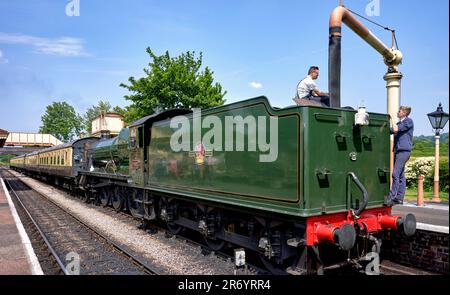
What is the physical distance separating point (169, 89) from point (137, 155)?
13.6 metres

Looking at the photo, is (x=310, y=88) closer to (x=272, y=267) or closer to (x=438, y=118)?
(x=272, y=267)

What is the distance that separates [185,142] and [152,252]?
261cm

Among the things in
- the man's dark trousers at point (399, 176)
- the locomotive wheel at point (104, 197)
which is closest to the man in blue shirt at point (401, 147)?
the man's dark trousers at point (399, 176)

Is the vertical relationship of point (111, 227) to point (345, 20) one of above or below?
below

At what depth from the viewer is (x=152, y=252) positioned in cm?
823

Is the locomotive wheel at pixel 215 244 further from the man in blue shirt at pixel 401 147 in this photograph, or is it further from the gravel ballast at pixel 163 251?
the man in blue shirt at pixel 401 147

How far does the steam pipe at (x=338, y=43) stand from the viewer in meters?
7.08

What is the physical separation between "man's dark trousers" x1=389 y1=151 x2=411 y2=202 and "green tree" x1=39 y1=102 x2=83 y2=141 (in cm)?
10921

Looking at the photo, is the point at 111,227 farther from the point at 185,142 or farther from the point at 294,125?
the point at 294,125

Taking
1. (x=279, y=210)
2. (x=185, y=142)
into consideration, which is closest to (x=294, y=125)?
(x=279, y=210)

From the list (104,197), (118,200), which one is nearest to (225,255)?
(118,200)

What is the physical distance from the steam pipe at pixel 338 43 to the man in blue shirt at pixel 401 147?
1331 millimetres

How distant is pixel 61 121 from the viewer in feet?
351

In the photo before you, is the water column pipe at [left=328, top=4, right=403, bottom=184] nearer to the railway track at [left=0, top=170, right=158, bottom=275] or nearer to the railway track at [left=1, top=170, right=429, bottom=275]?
the railway track at [left=1, top=170, right=429, bottom=275]
